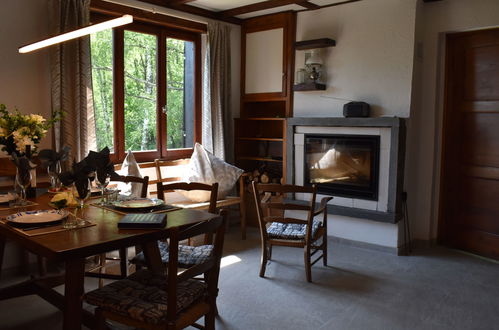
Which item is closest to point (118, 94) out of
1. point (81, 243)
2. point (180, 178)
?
point (180, 178)

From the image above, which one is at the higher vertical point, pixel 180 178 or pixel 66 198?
pixel 66 198

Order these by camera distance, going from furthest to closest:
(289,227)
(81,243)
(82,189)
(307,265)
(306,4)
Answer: (306,4)
(289,227)
(307,265)
(82,189)
(81,243)

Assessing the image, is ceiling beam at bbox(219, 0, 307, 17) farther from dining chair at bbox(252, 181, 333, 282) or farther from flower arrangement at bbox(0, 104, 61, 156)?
flower arrangement at bbox(0, 104, 61, 156)

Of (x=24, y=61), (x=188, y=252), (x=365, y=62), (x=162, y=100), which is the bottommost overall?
(x=188, y=252)

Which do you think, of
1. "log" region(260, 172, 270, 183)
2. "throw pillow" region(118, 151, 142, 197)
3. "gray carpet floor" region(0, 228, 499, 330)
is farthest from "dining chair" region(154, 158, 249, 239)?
"gray carpet floor" region(0, 228, 499, 330)

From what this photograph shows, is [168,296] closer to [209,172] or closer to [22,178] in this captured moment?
[22,178]

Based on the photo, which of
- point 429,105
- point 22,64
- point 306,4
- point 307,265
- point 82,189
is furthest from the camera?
point 306,4

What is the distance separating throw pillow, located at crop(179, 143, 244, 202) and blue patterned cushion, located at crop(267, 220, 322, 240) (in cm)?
101

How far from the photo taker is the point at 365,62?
174 inches

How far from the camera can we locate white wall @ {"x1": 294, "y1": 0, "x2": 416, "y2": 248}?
4.18 meters

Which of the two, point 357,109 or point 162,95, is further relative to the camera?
point 162,95

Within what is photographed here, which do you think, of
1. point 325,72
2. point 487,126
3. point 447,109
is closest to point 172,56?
point 325,72

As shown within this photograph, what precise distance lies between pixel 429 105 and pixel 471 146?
1.81ft

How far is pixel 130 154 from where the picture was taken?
4102mm
